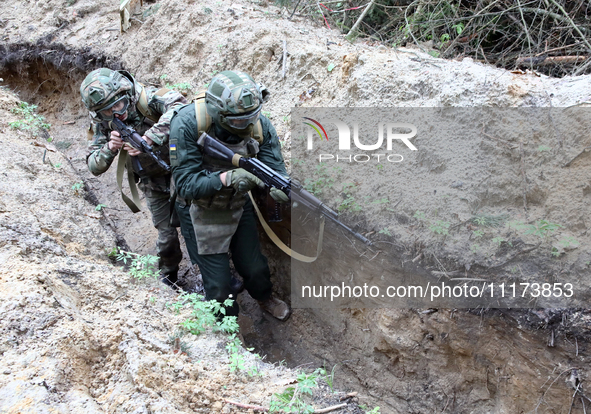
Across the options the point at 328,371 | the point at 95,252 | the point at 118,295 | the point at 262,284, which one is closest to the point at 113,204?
the point at 95,252

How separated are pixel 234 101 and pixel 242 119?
0.54 feet

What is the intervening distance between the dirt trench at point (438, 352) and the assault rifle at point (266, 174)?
0.59 metres

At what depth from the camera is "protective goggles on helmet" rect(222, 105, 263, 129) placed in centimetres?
372

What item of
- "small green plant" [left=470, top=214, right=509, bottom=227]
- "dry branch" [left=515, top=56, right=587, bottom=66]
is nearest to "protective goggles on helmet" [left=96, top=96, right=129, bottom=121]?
"small green plant" [left=470, top=214, right=509, bottom=227]

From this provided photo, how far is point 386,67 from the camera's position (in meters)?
4.96

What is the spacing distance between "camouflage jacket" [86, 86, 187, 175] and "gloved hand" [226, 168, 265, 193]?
41.0 inches

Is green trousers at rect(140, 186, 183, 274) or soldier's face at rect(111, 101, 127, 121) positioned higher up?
soldier's face at rect(111, 101, 127, 121)

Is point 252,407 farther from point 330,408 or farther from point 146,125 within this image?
point 146,125

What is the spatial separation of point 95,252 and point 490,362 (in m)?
3.50

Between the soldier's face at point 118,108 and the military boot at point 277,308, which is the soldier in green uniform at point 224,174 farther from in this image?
the soldier's face at point 118,108

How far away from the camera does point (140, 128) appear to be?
4.75 m

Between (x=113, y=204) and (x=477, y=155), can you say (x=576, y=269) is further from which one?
(x=113, y=204)

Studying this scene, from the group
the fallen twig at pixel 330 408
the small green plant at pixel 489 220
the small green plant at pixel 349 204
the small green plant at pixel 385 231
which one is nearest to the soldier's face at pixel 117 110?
the small green plant at pixel 349 204

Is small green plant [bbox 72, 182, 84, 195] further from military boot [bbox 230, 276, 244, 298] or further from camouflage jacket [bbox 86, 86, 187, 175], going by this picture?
military boot [bbox 230, 276, 244, 298]
